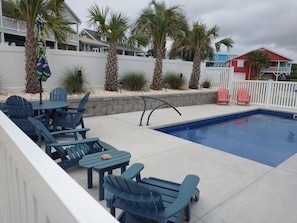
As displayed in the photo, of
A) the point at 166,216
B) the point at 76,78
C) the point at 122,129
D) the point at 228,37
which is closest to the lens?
the point at 166,216

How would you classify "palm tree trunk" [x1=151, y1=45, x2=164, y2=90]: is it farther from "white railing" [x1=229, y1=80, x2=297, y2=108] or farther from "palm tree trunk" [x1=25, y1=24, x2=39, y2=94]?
"palm tree trunk" [x1=25, y1=24, x2=39, y2=94]

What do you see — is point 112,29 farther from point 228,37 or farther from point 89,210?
point 89,210

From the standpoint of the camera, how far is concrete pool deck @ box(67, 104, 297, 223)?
2553 mm

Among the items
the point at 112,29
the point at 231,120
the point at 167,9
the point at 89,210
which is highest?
the point at 167,9

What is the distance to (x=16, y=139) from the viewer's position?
1.36 meters

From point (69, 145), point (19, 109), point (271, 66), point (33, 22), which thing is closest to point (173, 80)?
point (33, 22)

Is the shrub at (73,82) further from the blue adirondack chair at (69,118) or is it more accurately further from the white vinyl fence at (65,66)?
the blue adirondack chair at (69,118)

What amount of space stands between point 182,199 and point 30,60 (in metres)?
6.79

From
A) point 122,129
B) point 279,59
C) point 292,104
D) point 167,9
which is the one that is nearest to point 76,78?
point 122,129

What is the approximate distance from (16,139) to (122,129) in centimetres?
455

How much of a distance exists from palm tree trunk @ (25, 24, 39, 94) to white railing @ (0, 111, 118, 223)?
6.27 metres

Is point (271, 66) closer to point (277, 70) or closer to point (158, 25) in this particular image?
point (277, 70)

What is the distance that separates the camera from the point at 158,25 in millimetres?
9742

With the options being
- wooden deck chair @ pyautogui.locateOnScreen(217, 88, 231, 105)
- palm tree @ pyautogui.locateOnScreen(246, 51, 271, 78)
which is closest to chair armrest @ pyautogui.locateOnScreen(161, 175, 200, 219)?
wooden deck chair @ pyautogui.locateOnScreen(217, 88, 231, 105)
